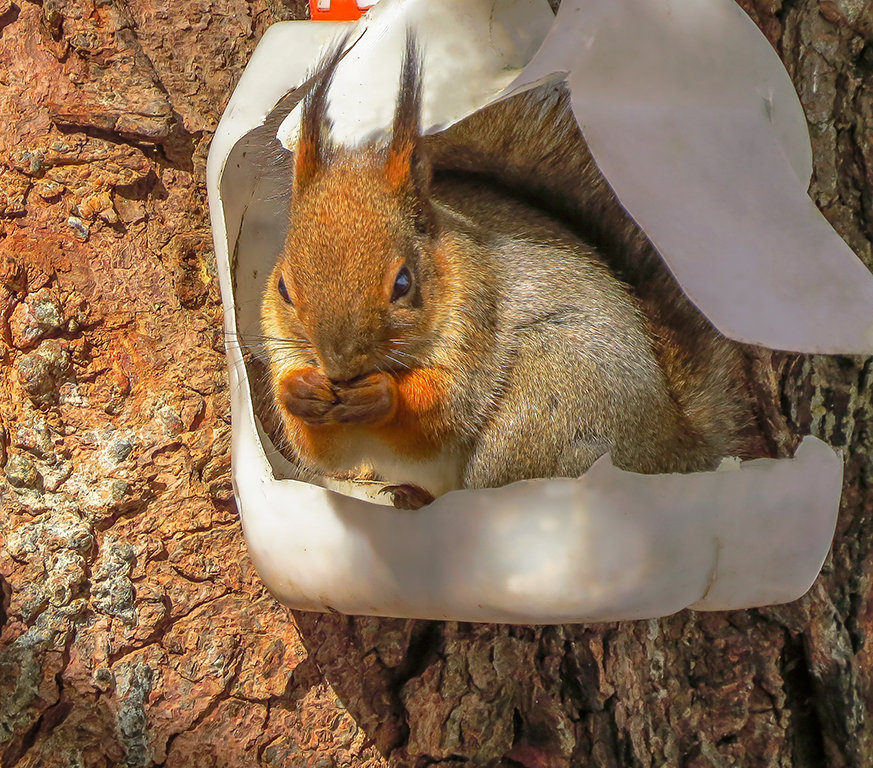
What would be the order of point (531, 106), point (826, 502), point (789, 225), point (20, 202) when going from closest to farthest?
1. point (789, 225)
2. point (826, 502)
3. point (531, 106)
4. point (20, 202)

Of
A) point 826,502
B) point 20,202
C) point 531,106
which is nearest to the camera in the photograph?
point 826,502

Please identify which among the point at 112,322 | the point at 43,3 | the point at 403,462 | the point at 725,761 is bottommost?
the point at 725,761

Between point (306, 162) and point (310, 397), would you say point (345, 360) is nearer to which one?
point (310, 397)

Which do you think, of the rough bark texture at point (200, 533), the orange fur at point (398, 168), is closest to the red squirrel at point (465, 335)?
the orange fur at point (398, 168)

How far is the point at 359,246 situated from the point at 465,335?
0.61ft

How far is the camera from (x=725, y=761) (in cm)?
146

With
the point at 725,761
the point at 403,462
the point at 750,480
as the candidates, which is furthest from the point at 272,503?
the point at 725,761

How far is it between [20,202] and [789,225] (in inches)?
43.1

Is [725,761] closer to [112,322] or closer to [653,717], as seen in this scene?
[653,717]

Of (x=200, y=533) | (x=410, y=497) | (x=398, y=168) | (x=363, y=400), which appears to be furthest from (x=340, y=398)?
(x=200, y=533)

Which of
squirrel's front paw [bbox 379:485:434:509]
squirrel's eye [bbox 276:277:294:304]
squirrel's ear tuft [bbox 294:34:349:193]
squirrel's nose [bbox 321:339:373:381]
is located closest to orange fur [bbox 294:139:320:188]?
squirrel's ear tuft [bbox 294:34:349:193]

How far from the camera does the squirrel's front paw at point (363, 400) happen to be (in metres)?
1.14

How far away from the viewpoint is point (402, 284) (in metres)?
1.18

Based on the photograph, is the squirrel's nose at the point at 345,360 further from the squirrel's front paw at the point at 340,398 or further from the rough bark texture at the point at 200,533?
the rough bark texture at the point at 200,533
